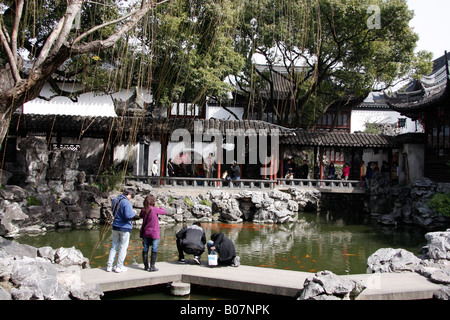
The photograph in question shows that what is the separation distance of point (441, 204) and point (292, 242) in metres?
6.24

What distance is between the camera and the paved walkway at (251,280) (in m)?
5.17

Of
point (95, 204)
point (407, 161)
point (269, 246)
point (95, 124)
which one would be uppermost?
point (95, 124)

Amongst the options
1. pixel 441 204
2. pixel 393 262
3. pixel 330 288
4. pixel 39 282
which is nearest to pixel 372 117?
pixel 441 204

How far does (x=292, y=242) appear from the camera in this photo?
10.8m

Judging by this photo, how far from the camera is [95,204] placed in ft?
42.8

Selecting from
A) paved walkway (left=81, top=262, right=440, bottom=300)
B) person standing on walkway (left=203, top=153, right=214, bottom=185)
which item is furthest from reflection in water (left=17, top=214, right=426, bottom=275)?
person standing on walkway (left=203, top=153, right=214, bottom=185)

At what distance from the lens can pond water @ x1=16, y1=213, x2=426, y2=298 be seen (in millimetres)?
8188

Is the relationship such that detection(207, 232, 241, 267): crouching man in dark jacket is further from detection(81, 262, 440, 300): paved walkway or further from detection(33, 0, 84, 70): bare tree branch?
detection(33, 0, 84, 70): bare tree branch

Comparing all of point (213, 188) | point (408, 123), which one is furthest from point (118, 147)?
point (408, 123)

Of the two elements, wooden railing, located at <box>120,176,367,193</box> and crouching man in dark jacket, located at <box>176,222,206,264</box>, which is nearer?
crouching man in dark jacket, located at <box>176,222,206,264</box>

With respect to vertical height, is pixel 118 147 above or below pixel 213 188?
above

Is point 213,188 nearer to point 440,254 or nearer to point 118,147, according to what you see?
point 118,147

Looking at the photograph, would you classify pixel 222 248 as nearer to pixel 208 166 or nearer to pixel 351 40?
pixel 208 166

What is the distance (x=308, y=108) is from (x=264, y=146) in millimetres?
6079
